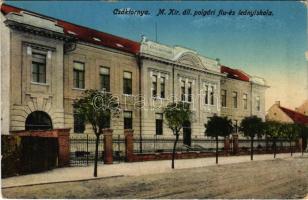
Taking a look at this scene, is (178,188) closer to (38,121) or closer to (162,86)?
(38,121)

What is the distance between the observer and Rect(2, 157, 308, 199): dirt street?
39.8 feet

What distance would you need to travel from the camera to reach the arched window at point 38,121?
72.3 feet

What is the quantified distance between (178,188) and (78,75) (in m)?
13.5

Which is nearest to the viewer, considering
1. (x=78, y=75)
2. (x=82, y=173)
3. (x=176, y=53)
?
(x=82, y=173)

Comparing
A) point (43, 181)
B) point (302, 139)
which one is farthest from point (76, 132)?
point (302, 139)

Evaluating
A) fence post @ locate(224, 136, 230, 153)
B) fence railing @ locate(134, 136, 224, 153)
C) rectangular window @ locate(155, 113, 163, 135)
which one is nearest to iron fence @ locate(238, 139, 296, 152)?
fence railing @ locate(134, 136, 224, 153)

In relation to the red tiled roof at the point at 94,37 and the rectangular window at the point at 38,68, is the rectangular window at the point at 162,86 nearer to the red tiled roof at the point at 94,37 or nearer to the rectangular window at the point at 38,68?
the red tiled roof at the point at 94,37

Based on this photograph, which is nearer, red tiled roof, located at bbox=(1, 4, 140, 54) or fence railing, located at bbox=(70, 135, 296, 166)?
fence railing, located at bbox=(70, 135, 296, 166)

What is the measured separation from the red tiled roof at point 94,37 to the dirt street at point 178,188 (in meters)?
11.2

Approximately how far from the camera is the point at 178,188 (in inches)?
529

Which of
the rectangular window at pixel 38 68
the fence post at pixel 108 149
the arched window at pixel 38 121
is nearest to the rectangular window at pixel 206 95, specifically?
the fence post at pixel 108 149

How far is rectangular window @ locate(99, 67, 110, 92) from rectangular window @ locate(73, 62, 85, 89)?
1.47 meters

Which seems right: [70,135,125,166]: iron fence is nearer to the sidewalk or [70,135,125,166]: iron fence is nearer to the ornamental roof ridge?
the sidewalk

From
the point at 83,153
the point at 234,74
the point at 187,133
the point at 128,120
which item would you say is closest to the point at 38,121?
the point at 83,153
